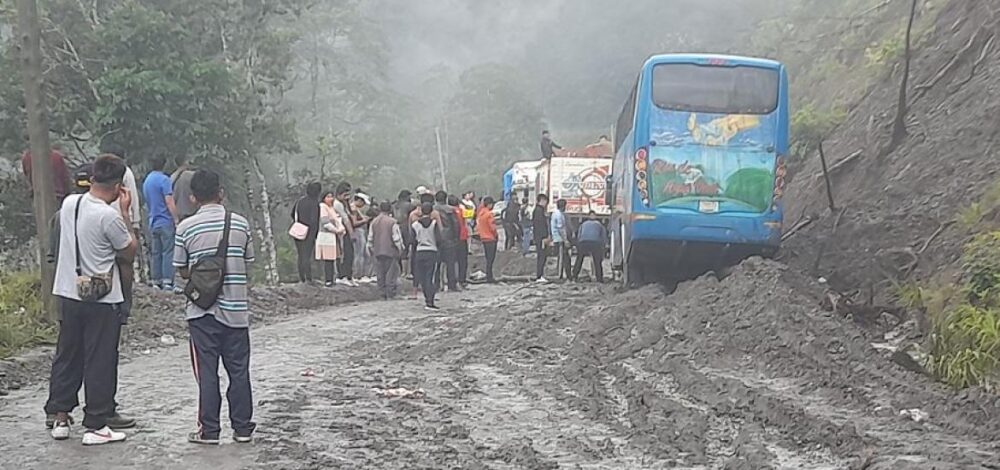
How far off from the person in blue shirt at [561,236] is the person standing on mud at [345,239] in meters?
5.24

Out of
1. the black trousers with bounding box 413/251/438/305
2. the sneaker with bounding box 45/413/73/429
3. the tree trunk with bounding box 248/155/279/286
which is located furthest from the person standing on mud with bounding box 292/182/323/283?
the sneaker with bounding box 45/413/73/429

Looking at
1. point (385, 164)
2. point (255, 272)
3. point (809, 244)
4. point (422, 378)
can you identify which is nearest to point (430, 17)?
point (385, 164)

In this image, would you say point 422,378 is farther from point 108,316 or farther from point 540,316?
point 540,316

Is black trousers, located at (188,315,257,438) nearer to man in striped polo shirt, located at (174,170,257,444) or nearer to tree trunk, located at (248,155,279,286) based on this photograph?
man in striped polo shirt, located at (174,170,257,444)

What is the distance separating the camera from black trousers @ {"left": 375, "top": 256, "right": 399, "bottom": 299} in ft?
60.2

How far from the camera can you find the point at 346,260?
19625 mm

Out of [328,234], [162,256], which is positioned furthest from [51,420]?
[328,234]

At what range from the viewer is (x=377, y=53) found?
187 feet

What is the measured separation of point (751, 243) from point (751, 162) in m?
1.13

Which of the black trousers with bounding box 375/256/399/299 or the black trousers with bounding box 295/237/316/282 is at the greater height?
the black trousers with bounding box 295/237/316/282

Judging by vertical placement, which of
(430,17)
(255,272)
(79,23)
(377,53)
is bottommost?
(255,272)

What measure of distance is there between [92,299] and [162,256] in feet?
26.8

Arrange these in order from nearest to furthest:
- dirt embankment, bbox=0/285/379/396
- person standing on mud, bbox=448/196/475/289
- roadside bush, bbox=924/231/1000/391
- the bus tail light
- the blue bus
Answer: roadside bush, bbox=924/231/1000/391 → dirt embankment, bbox=0/285/379/396 → the blue bus → the bus tail light → person standing on mud, bbox=448/196/475/289

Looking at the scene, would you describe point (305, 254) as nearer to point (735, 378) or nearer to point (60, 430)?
point (735, 378)
